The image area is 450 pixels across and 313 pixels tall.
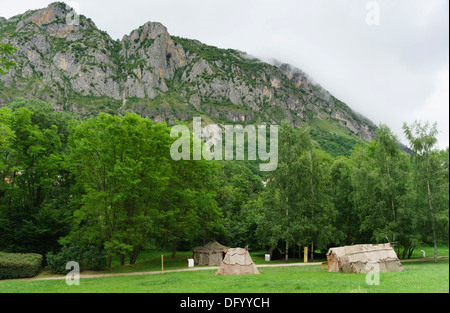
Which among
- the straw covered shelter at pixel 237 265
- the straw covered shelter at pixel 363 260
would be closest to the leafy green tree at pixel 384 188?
the straw covered shelter at pixel 363 260

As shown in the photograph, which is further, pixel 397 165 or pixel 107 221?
pixel 397 165

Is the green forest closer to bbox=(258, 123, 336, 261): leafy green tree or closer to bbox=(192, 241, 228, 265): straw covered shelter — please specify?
bbox=(258, 123, 336, 261): leafy green tree

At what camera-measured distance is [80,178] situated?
96.8 ft

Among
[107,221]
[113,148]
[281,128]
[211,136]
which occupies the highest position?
[211,136]

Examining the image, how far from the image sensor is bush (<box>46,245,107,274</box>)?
25.3m

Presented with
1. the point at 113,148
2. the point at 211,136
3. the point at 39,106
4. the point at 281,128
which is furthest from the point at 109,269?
the point at 211,136

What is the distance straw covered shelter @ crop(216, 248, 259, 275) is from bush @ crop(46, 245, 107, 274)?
11789 mm

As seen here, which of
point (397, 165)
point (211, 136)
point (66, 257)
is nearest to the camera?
point (66, 257)

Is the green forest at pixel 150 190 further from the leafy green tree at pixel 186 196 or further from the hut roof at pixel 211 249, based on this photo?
the hut roof at pixel 211 249

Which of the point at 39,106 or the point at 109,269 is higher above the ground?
the point at 39,106

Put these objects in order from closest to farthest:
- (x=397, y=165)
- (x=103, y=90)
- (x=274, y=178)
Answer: (x=397, y=165) < (x=274, y=178) < (x=103, y=90)

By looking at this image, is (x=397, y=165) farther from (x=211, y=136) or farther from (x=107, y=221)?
(x=211, y=136)

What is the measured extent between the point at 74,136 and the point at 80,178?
4.34 metres

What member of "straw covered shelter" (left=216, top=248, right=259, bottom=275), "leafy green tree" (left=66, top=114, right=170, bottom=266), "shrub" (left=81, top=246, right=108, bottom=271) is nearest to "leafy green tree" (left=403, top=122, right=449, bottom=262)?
"straw covered shelter" (left=216, top=248, right=259, bottom=275)
